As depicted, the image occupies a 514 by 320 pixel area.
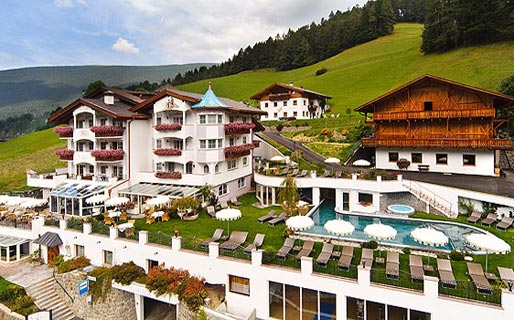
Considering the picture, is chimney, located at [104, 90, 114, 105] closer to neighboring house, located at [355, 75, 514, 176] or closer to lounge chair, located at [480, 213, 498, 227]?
neighboring house, located at [355, 75, 514, 176]

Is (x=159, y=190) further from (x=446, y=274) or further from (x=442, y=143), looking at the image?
(x=442, y=143)

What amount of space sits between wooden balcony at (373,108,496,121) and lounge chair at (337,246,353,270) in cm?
2240

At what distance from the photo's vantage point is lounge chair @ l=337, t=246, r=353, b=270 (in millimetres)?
14461

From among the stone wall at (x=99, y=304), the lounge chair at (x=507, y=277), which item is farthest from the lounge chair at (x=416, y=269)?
the stone wall at (x=99, y=304)

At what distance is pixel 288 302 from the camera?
50.2ft

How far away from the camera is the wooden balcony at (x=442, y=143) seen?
28.7 meters

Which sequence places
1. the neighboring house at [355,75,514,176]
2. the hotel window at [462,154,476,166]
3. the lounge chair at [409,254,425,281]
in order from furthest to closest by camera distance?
the hotel window at [462,154,476,166] < the neighboring house at [355,75,514,176] < the lounge chair at [409,254,425,281]

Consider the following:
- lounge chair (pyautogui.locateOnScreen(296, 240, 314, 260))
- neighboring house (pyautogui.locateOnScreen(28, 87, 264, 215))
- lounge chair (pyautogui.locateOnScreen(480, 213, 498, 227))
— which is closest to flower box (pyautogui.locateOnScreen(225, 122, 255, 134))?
neighboring house (pyautogui.locateOnScreen(28, 87, 264, 215))

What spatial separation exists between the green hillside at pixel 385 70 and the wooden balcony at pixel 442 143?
27.2m

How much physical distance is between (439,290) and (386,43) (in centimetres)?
11315

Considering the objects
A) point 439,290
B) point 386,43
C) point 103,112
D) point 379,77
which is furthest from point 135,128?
point 386,43

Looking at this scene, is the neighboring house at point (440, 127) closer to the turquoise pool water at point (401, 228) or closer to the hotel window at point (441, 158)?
the hotel window at point (441, 158)

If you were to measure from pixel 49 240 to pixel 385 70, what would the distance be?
269 ft

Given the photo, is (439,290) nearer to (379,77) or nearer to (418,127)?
(418,127)
